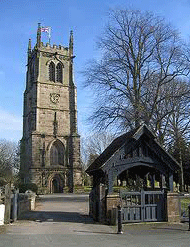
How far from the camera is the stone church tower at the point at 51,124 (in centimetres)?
5275

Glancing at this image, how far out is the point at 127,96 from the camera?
27.1m

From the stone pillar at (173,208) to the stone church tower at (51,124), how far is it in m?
38.7

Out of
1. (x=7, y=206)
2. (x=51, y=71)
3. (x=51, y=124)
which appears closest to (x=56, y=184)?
(x=51, y=124)

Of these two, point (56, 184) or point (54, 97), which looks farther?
point (54, 97)

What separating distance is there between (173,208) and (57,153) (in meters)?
42.2

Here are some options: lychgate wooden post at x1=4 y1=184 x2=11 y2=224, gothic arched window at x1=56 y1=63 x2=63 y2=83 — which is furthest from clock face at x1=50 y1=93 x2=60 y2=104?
lychgate wooden post at x1=4 y1=184 x2=11 y2=224

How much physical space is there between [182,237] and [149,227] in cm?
246

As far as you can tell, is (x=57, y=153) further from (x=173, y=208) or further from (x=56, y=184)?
Answer: (x=173, y=208)

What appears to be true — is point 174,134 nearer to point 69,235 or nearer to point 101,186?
point 101,186

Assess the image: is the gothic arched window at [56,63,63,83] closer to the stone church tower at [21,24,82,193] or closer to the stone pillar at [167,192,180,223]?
the stone church tower at [21,24,82,193]

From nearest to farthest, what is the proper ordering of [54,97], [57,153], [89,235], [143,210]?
[89,235] → [143,210] → [57,153] → [54,97]

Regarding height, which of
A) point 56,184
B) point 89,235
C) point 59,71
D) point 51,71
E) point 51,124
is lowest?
point 56,184

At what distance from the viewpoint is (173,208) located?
46.6ft

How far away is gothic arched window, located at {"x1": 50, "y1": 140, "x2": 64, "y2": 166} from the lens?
54.5 metres
